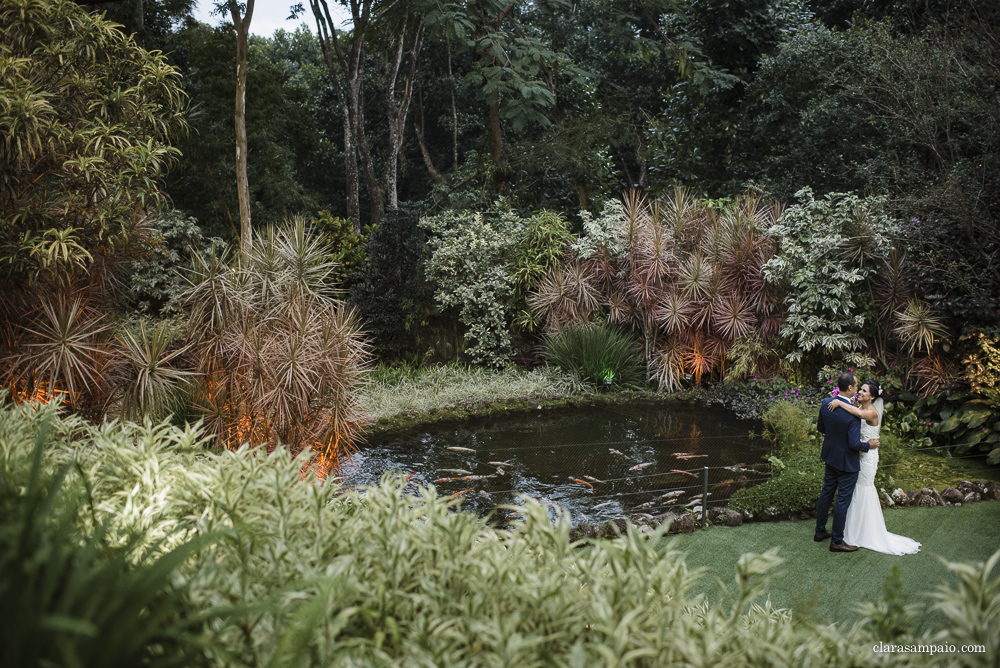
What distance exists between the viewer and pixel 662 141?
15.9 m

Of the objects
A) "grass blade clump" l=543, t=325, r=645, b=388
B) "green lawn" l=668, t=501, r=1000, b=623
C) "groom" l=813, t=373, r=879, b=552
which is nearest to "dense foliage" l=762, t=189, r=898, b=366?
"grass blade clump" l=543, t=325, r=645, b=388

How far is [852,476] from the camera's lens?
15.7 feet

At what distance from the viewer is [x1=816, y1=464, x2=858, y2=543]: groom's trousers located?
471cm

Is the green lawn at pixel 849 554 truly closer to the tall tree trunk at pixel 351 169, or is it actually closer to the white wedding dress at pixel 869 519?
the white wedding dress at pixel 869 519

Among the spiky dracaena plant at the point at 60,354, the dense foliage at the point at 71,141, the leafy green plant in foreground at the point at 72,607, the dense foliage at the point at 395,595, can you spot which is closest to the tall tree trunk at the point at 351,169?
the dense foliage at the point at 71,141

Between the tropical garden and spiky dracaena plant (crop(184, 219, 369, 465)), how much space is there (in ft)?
0.10

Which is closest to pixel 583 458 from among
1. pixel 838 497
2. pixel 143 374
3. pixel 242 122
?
pixel 838 497

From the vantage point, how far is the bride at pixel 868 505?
15.5 ft

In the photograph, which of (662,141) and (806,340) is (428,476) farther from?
(662,141)

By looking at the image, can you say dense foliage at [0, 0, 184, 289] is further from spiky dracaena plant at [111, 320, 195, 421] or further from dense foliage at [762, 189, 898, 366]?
dense foliage at [762, 189, 898, 366]

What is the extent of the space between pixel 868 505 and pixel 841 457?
0.43 meters

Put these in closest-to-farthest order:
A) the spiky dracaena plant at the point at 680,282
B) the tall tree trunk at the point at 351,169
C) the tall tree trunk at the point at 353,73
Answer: the spiky dracaena plant at the point at 680,282
the tall tree trunk at the point at 353,73
the tall tree trunk at the point at 351,169

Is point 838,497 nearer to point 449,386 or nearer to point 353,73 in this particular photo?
point 449,386

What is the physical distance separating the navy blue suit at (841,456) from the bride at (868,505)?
0.06 metres
